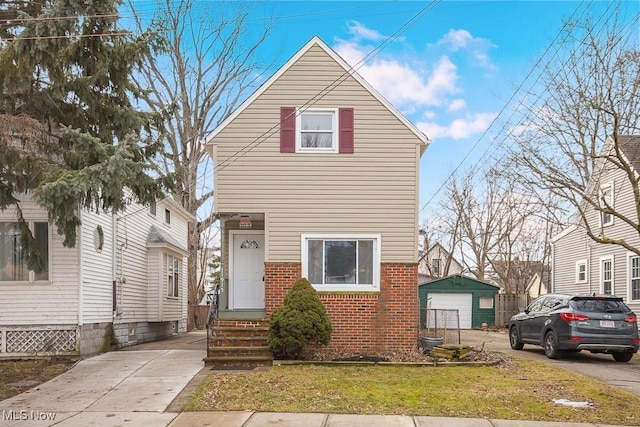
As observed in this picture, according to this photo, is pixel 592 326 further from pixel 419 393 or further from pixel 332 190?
pixel 332 190

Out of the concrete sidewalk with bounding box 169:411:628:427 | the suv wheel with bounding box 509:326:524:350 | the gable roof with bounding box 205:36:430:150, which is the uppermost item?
the gable roof with bounding box 205:36:430:150

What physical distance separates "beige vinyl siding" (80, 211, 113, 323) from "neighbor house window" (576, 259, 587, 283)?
1835 cm

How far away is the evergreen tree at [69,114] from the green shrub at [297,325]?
3629 millimetres

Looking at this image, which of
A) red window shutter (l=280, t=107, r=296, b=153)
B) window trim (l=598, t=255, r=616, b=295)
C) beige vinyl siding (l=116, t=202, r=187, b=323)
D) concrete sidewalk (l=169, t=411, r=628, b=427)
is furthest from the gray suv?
beige vinyl siding (l=116, t=202, r=187, b=323)

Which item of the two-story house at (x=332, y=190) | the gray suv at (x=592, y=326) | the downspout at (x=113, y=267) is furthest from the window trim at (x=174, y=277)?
the gray suv at (x=592, y=326)

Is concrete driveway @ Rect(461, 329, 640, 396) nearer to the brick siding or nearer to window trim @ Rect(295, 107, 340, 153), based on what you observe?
the brick siding

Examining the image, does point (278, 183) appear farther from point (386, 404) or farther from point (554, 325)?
point (554, 325)

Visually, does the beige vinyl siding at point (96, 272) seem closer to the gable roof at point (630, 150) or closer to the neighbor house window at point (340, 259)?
the neighbor house window at point (340, 259)

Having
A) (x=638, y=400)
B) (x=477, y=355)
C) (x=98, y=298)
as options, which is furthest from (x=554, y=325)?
(x=98, y=298)

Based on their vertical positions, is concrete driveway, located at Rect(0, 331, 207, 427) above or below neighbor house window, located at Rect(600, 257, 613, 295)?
below

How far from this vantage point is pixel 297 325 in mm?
11469

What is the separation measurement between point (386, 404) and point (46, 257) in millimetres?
8494

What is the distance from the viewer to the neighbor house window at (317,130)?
13344 mm

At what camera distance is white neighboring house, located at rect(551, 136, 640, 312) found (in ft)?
62.7
